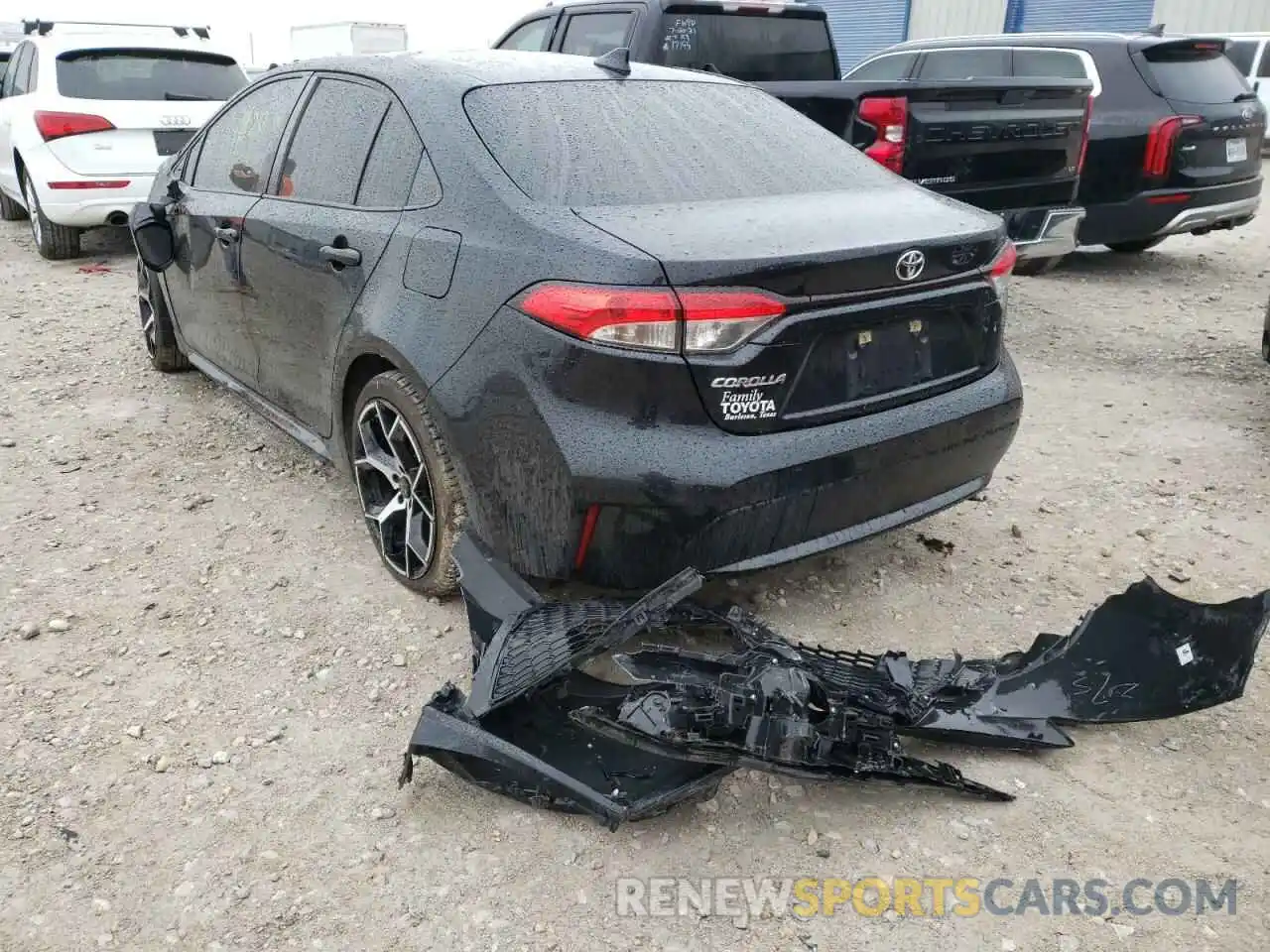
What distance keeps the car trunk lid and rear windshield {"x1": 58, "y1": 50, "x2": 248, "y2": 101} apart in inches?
264

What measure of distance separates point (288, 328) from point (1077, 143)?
4840 mm

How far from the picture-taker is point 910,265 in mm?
2662

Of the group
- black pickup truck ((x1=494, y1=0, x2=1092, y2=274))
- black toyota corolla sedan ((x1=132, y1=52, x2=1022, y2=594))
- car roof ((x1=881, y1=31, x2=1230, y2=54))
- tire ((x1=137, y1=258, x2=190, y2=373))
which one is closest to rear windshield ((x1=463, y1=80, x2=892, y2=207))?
black toyota corolla sedan ((x1=132, y1=52, x2=1022, y2=594))

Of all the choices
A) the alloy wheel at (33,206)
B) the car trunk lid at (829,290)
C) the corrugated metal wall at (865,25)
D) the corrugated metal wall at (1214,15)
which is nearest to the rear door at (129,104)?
the alloy wheel at (33,206)

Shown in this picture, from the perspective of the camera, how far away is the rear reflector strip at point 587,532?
2461 mm

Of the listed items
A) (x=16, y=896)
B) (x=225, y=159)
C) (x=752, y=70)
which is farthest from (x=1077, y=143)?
(x=16, y=896)

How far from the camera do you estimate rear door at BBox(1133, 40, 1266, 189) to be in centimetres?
727

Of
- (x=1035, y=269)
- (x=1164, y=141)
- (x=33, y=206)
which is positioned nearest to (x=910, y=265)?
(x=1164, y=141)

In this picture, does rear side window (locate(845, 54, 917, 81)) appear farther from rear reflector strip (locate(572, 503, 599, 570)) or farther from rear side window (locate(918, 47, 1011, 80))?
rear reflector strip (locate(572, 503, 599, 570))

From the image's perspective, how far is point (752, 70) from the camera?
6.83 m

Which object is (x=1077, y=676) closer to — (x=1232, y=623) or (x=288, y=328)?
(x=1232, y=623)

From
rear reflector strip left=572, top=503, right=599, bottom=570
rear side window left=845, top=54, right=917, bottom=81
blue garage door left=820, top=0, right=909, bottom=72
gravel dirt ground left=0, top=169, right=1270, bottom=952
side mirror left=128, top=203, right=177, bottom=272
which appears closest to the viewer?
gravel dirt ground left=0, top=169, right=1270, bottom=952

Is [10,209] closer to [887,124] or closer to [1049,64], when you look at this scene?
[887,124]

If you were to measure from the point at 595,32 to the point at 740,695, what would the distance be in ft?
18.3
